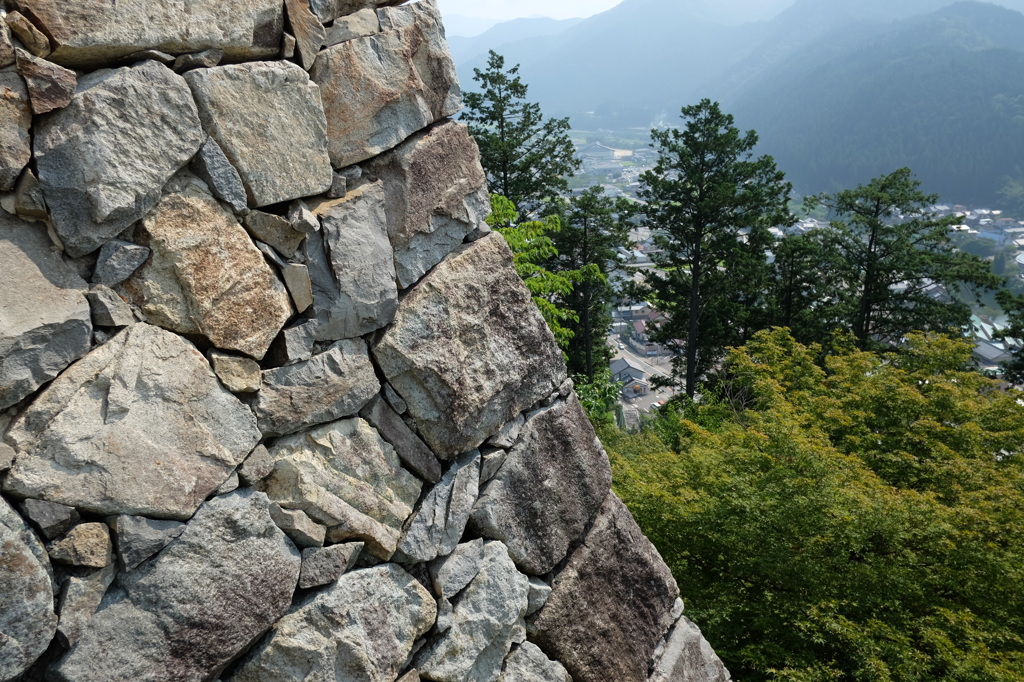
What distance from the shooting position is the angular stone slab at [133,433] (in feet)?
7.32

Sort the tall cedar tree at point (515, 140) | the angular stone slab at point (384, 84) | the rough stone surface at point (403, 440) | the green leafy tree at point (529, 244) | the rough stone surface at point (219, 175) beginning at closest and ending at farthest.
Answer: the rough stone surface at point (219, 175)
the angular stone slab at point (384, 84)
the rough stone surface at point (403, 440)
the green leafy tree at point (529, 244)
the tall cedar tree at point (515, 140)

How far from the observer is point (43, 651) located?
7.34 feet

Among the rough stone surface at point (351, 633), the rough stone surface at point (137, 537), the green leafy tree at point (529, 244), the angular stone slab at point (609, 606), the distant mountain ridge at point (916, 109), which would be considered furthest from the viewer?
the distant mountain ridge at point (916, 109)

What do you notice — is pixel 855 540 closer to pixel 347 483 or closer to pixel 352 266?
pixel 347 483

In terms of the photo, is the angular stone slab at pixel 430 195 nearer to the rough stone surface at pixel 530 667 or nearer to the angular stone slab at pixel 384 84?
the angular stone slab at pixel 384 84

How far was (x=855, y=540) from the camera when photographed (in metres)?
7.61

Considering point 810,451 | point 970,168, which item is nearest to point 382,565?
point 810,451

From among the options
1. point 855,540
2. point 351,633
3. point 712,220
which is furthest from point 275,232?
point 712,220

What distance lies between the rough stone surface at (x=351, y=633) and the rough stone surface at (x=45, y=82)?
218cm

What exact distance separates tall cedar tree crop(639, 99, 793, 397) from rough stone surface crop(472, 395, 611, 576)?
21.0 meters

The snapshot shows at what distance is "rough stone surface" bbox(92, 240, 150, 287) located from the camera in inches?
95.5

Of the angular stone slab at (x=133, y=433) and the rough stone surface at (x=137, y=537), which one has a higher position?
the angular stone slab at (x=133, y=433)

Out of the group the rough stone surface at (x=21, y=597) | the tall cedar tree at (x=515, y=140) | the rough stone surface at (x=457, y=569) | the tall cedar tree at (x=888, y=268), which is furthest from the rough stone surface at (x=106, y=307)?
the tall cedar tree at (x=888, y=268)

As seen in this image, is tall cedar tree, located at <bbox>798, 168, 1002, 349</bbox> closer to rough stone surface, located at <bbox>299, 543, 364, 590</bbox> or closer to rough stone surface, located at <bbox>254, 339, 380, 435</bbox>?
rough stone surface, located at <bbox>254, 339, 380, 435</bbox>
